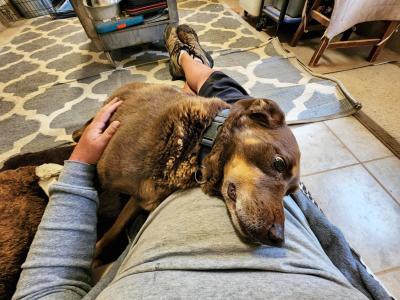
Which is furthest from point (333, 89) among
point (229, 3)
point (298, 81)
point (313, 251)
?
point (229, 3)

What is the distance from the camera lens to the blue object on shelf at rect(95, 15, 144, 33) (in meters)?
2.23

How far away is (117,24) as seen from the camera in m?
2.25

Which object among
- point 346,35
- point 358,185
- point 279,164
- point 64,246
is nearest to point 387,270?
point 358,185

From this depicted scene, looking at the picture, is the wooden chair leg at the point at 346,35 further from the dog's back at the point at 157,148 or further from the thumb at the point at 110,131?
the thumb at the point at 110,131

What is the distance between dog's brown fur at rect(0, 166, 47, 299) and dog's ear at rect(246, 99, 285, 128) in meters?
0.92

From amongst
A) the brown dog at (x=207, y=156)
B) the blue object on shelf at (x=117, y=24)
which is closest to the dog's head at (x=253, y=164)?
the brown dog at (x=207, y=156)

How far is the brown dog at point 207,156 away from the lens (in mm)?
796

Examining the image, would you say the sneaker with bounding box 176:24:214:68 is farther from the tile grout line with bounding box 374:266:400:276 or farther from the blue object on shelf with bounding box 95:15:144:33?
the tile grout line with bounding box 374:266:400:276

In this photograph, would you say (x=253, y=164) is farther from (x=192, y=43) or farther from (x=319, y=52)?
(x=319, y=52)

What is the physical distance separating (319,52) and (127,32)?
1.93m

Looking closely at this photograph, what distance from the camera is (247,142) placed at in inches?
33.6

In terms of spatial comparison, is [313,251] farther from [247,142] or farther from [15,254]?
[15,254]

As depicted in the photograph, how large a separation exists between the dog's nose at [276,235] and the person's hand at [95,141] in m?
0.70

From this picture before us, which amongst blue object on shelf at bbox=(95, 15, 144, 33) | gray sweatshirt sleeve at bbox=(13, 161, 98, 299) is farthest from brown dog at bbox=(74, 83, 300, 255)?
blue object on shelf at bbox=(95, 15, 144, 33)
